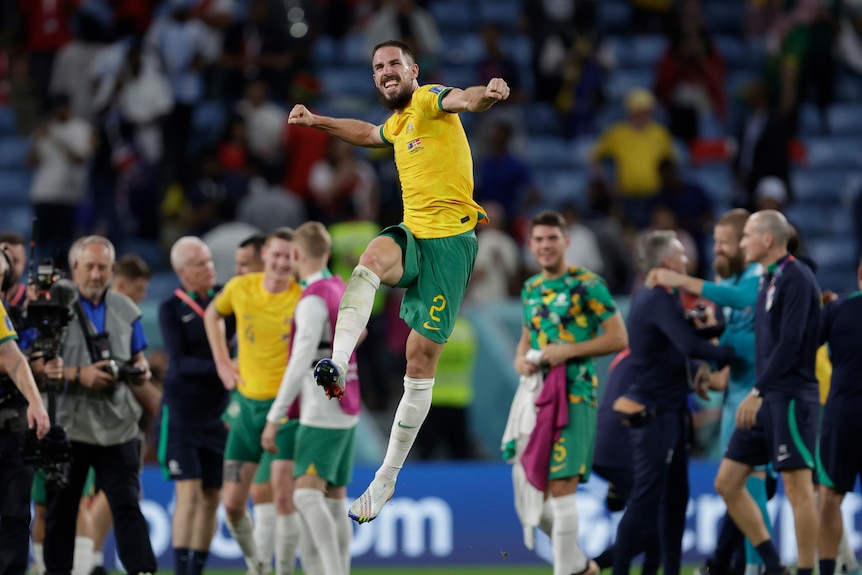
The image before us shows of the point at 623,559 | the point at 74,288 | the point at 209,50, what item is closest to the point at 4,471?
the point at 74,288

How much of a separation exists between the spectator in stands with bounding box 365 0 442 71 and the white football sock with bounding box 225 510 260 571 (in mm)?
8507

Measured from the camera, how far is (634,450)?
9758mm

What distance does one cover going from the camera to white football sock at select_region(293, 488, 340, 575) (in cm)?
952

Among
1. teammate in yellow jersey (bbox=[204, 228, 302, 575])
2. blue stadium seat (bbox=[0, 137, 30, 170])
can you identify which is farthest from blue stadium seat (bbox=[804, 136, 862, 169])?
teammate in yellow jersey (bbox=[204, 228, 302, 575])

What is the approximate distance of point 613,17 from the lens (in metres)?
19.7

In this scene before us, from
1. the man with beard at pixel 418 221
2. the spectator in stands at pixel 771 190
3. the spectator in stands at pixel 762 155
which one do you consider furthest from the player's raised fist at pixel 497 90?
the spectator in stands at pixel 762 155

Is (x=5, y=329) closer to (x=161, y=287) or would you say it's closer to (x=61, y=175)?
(x=161, y=287)

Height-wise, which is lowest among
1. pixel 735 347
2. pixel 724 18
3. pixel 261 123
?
pixel 735 347

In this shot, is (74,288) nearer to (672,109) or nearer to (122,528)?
(122,528)

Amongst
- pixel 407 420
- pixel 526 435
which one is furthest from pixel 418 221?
pixel 526 435

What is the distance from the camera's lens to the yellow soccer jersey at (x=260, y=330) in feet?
33.4

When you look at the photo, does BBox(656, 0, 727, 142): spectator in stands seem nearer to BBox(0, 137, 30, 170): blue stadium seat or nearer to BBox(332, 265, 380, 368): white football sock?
BBox(0, 137, 30, 170): blue stadium seat

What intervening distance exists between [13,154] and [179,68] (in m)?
2.55

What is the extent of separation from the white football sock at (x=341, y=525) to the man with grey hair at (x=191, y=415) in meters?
1.02
